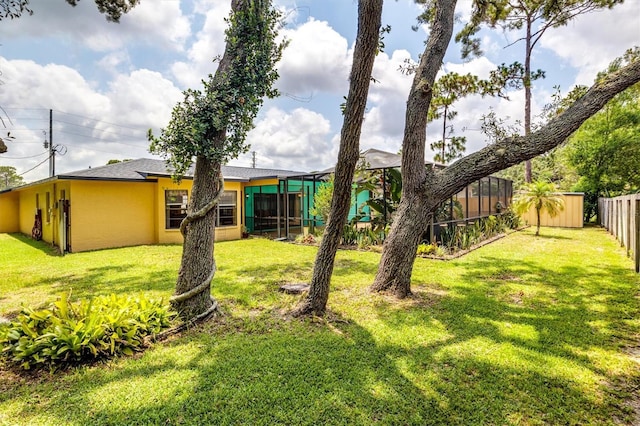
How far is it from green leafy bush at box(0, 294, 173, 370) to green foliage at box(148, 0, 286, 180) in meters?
1.80

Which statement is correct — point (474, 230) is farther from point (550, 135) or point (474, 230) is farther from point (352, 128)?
point (352, 128)

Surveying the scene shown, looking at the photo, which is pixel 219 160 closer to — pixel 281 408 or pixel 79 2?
pixel 281 408

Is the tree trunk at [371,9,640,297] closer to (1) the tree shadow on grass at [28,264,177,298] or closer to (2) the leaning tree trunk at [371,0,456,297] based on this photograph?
(2) the leaning tree trunk at [371,0,456,297]

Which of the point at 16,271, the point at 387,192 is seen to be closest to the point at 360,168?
the point at 387,192

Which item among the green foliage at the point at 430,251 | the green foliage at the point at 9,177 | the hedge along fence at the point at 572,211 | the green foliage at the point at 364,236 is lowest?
the green foliage at the point at 430,251

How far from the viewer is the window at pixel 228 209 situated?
41.5ft

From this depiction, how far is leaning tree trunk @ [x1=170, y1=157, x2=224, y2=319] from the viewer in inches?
156

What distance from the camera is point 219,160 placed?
12.8 ft

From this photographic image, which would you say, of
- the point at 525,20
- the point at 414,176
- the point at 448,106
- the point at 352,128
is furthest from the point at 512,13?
the point at 352,128

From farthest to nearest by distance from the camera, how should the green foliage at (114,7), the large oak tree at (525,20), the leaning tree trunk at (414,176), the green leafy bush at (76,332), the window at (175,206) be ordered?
the window at (175,206)
the large oak tree at (525,20)
the green foliage at (114,7)
the leaning tree trunk at (414,176)
the green leafy bush at (76,332)

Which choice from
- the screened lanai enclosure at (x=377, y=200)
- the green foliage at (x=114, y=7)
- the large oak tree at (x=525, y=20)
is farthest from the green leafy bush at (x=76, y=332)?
the screened lanai enclosure at (x=377, y=200)

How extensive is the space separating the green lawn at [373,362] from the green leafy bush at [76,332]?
0.59 ft

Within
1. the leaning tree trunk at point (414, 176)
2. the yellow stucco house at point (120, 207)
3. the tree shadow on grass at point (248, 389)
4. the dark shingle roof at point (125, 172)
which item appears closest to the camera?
the tree shadow on grass at point (248, 389)

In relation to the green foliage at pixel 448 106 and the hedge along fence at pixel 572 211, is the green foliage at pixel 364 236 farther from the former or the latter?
the hedge along fence at pixel 572 211
